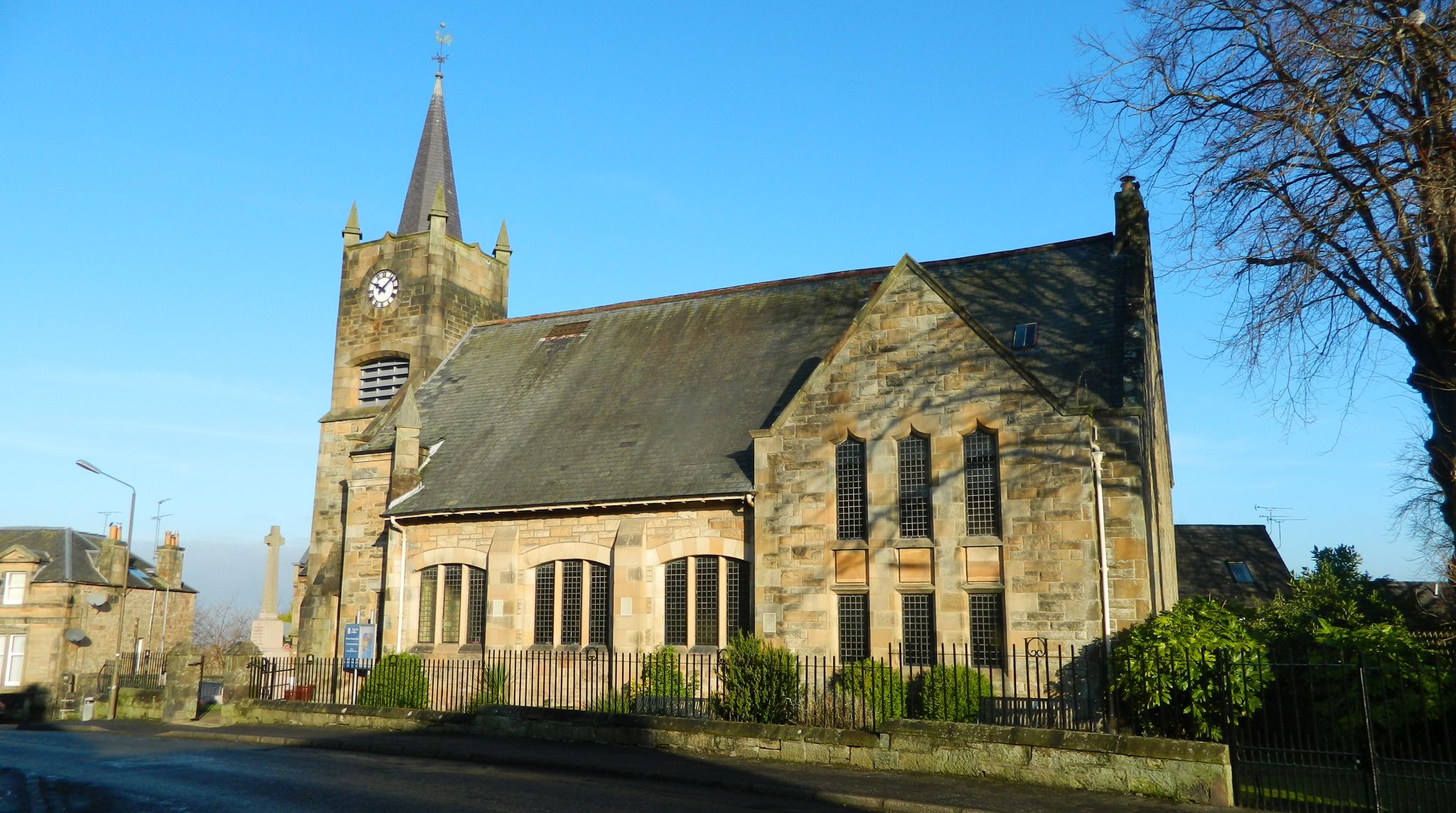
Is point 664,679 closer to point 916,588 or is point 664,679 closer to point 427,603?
point 916,588

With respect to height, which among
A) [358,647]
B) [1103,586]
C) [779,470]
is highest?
[779,470]

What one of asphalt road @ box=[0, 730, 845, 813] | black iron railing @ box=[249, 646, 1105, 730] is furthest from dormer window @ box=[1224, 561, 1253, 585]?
asphalt road @ box=[0, 730, 845, 813]

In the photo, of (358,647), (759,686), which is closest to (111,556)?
(358,647)

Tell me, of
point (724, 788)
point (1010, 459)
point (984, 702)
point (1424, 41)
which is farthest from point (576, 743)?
point (1424, 41)

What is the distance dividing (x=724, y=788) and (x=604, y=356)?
1727 centimetres

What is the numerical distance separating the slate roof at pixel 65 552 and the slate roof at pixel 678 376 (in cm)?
2589

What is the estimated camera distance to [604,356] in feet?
96.9

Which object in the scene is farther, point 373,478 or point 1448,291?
point 373,478

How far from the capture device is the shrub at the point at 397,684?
24141 millimetres

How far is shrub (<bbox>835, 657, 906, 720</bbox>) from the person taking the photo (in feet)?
62.3

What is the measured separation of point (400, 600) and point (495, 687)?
395cm

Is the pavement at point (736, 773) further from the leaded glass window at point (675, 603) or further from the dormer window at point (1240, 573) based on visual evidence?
the dormer window at point (1240, 573)

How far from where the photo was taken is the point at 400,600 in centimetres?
2595

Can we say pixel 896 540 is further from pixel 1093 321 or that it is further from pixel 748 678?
pixel 1093 321
